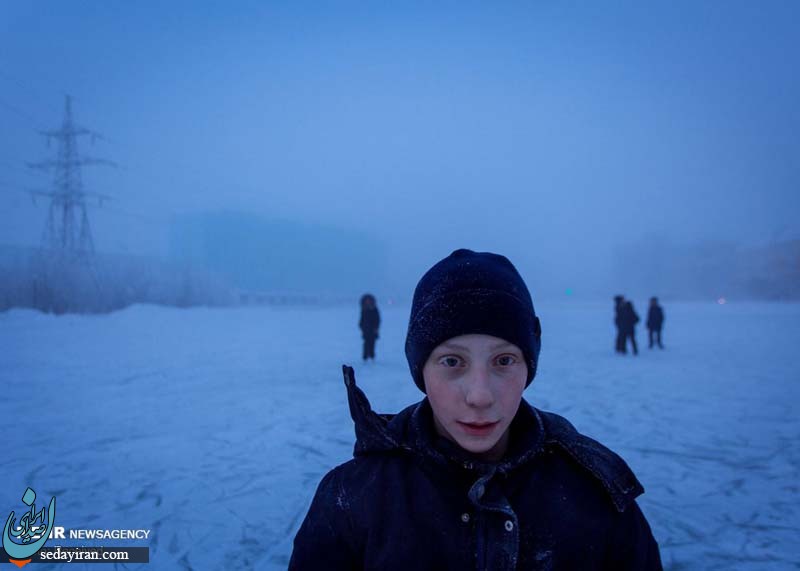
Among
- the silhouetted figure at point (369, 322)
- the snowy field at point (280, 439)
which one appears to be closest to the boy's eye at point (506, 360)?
the snowy field at point (280, 439)

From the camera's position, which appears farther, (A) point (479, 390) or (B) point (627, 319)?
(B) point (627, 319)

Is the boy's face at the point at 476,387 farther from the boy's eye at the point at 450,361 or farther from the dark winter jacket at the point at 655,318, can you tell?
the dark winter jacket at the point at 655,318

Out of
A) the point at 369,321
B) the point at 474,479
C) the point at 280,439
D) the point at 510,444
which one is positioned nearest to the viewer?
the point at 474,479

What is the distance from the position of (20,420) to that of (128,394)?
1.60m

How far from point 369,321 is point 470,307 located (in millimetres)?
9105

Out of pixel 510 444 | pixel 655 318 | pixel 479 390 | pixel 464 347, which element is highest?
pixel 464 347

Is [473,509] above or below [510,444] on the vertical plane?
below

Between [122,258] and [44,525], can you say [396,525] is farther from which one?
[122,258]

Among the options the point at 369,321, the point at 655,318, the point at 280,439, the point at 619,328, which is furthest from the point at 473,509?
the point at 655,318

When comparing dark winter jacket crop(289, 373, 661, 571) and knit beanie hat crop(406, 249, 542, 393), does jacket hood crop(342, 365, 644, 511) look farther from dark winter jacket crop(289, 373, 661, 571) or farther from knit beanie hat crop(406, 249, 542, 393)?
knit beanie hat crop(406, 249, 542, 393)

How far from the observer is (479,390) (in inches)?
50.4


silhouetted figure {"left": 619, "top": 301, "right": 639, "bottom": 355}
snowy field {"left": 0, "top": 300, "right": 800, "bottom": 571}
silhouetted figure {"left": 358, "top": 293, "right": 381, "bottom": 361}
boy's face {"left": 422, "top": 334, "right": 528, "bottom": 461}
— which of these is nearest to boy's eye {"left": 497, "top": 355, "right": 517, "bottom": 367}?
boy's face {"left": 422, "top": 334, "right": 528, "bottom": 461}

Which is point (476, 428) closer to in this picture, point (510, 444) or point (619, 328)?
point (510, 444)

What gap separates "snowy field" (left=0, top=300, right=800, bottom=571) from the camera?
3100mm
